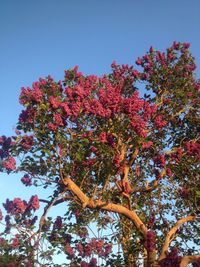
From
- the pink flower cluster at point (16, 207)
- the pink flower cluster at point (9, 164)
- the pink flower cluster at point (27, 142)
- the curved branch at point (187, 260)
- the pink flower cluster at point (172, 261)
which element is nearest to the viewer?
the pink flower cluster at point (172, 261)

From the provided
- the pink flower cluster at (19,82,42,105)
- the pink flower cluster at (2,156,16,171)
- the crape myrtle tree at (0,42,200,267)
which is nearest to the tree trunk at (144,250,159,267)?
the crape myrtle tree at (0,42,200,267)

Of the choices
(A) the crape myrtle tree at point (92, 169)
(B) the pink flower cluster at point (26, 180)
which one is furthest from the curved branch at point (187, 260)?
(B) the pink flower cluster at point (26, 180)

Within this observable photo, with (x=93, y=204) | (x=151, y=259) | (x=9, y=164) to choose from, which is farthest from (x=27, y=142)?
(x=151, y=259)

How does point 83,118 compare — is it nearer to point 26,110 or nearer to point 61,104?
point 61,104

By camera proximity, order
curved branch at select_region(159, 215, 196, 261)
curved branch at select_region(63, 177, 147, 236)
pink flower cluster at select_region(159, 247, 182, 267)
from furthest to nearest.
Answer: curved branch at select_region(63, 177, 147, 236)
curved branch at select_region(159, 215, 196, 261)
pink flower cluster at select_region(159, 247, 182, 267)

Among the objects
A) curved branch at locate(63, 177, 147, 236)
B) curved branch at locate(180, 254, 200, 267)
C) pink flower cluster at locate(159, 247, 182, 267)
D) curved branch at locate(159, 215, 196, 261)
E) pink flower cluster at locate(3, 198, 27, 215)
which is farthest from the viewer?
curved branch at locate(63, 177, 147, 236)

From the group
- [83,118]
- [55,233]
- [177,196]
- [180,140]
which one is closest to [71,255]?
[55,233]

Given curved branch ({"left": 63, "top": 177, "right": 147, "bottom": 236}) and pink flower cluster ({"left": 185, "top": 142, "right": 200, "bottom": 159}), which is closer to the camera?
curved branch ({"left": 63, "top": 177, "right": 147, "bottom": 236})

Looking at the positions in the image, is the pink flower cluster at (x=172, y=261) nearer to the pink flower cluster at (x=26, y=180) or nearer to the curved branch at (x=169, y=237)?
the curved branch at (x=169, y=237)

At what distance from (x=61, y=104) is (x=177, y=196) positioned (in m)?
6.47

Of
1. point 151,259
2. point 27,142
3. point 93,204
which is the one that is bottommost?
point 151,259

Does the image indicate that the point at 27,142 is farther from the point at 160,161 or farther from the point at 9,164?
the point at 160,161

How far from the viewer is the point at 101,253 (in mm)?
10656

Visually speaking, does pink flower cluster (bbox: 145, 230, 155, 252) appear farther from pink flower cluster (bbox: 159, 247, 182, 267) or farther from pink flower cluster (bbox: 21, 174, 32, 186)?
pink flower cluster (bbox: 21, 174, 32, 186)
